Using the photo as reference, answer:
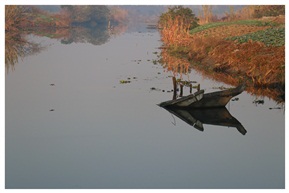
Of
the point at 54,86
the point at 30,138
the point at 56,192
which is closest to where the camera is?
the point at 56,192

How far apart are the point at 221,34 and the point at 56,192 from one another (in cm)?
3274

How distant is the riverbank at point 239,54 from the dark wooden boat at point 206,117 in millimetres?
4584

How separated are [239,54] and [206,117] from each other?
10.8 meters

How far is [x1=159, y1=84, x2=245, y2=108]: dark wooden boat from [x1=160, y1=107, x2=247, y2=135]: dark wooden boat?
0.58 feet

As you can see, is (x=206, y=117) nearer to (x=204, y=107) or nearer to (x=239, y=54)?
(x=204, y=107)

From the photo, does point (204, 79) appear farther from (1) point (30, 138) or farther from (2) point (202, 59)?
(1) point (30, 138)

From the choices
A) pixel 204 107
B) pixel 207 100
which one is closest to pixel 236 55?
pixel 204 107

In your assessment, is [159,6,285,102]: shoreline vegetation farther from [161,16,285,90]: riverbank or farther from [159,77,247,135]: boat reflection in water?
[159,77,247,135]: boat reflection in water

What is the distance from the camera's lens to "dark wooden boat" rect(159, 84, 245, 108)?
21.5 m

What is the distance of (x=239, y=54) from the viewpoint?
103 ft

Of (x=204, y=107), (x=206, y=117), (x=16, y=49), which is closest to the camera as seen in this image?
(x=206, y=117)
